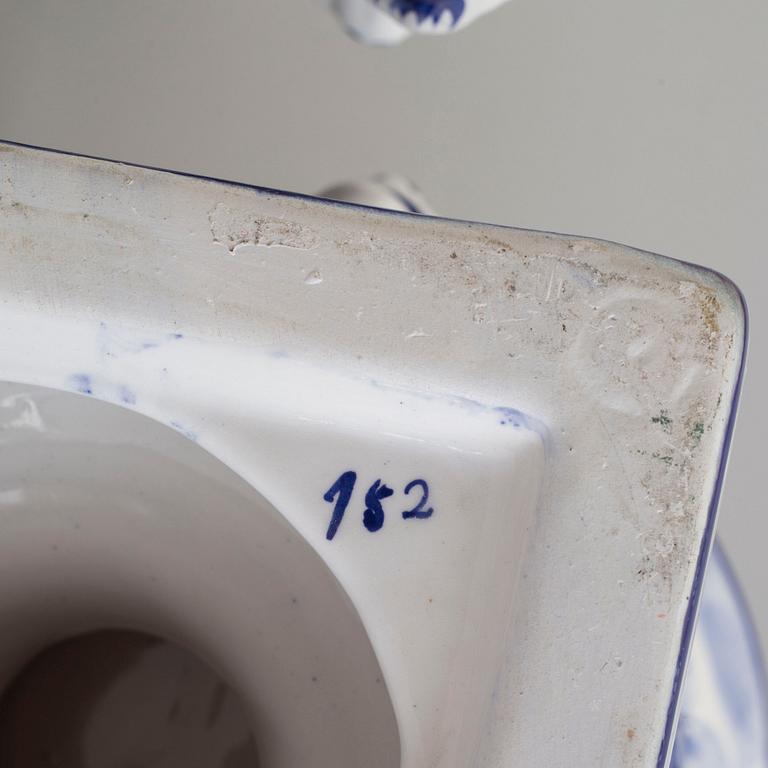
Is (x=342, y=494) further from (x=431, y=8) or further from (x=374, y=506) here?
(x=431, y=8)

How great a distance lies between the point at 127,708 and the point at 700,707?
364 mm

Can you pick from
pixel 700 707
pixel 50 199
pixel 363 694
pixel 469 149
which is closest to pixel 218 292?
pixel 50 199

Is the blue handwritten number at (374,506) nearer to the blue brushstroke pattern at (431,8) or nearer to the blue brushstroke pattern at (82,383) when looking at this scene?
the blue brushstroke pattern at (82,383)

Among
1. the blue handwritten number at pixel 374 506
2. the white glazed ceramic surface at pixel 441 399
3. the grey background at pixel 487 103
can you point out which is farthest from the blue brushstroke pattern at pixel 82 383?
the grey background at pixel 487 103

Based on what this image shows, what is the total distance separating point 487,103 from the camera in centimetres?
91

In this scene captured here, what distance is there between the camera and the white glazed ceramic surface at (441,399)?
0.32 metres

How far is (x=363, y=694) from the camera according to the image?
0.44 meters

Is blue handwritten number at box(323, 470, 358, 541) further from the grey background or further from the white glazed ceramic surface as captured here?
the grey background

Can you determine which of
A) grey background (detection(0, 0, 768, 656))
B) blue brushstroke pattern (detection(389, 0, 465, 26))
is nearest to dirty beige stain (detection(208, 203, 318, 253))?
blue brushstroke pattern (detection(389, 0, 465, 26))

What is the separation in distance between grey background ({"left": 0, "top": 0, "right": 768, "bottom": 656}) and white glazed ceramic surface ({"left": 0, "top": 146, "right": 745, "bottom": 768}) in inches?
23.3

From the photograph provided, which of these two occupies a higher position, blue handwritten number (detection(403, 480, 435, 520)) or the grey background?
the grey background

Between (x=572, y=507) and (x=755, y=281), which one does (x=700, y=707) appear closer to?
(x=572, y=507)

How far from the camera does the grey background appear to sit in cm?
90

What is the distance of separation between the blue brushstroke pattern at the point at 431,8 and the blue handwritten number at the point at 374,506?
35 centimetres
